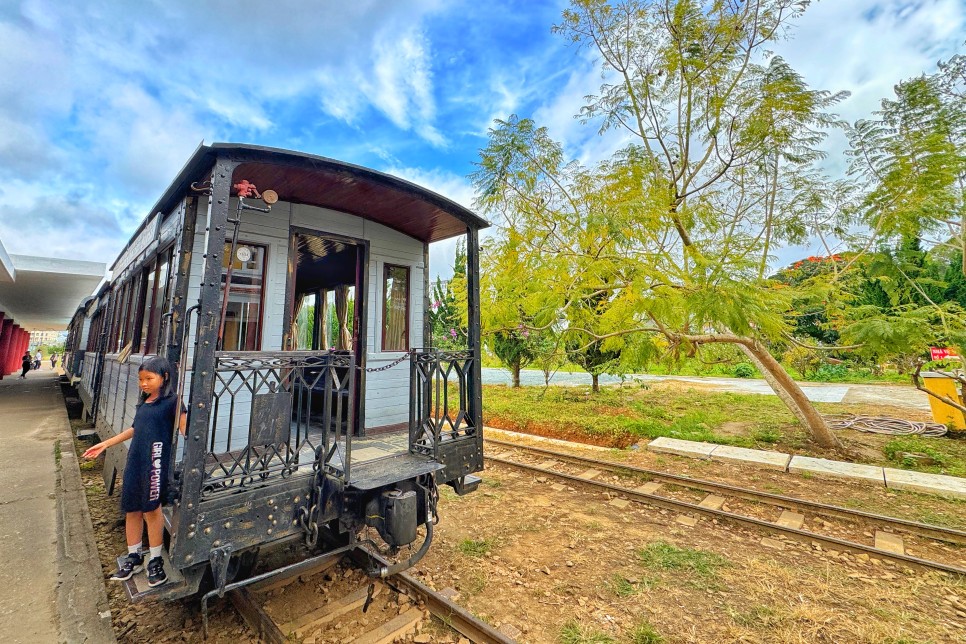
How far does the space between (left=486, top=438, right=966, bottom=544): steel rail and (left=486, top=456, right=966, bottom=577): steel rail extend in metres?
0.74

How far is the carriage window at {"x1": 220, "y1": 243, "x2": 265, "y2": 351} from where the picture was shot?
3.88 m

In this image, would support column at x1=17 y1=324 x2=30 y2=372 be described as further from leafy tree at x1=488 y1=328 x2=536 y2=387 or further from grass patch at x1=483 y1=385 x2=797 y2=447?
grass patch at x1=483 y1=385 x2=797 y2=447

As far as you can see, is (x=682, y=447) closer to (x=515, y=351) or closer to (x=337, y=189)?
(x=337, y=189)

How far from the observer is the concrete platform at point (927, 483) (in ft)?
16.0

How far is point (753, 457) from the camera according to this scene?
6.50 metres

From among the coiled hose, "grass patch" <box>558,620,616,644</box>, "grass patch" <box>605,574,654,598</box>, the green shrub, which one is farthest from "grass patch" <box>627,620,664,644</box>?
the green shrub

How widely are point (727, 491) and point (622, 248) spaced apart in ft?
13.1

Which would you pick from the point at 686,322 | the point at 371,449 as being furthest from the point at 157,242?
the point at 686,322

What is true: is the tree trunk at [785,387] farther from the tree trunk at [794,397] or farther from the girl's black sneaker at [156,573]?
the girl's black sneaker at [156,573]

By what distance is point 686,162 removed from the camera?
6977mm

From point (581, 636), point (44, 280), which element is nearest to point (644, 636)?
point (581, 636)

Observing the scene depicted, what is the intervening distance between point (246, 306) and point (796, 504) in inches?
268

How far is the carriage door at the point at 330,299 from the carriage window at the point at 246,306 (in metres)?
0.29

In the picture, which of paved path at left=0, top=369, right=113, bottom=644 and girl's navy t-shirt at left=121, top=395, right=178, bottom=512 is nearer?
girl's navy t-shirt at left=121, top=395, right=178, bottom=512
